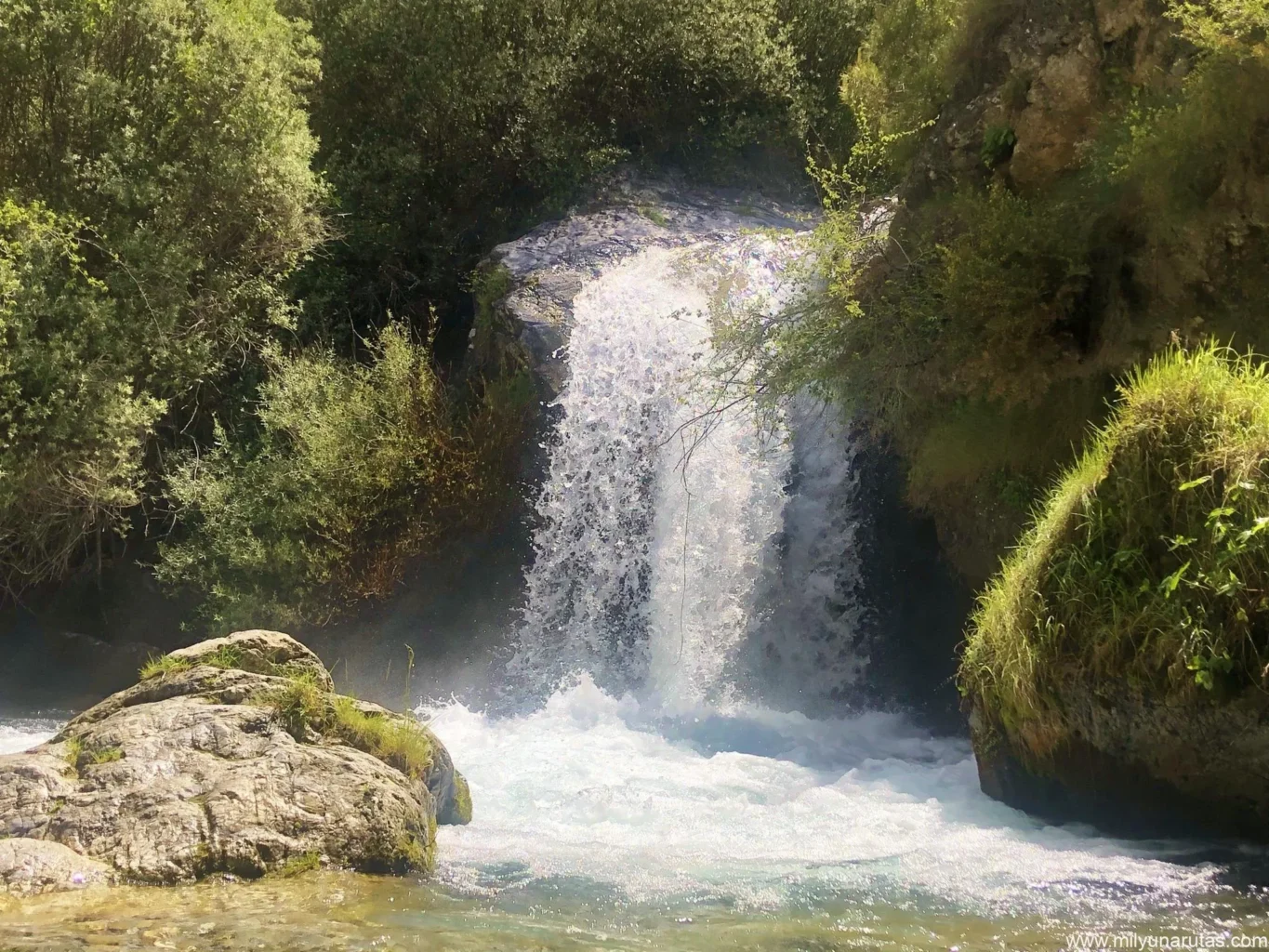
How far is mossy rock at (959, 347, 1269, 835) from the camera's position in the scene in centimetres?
616

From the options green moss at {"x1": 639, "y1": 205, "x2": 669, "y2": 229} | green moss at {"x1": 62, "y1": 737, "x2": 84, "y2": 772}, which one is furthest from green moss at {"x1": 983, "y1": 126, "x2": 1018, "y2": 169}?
green moss at {"x1": 62, "y1": 737, "x2": 84, "y2": 772}

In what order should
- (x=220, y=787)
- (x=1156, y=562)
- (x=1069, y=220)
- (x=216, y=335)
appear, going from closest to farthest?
1. (x=220, y=787)
2. (x=1156, y=562)
3. (x=1069, y=220)
4. (x=216, y=335)

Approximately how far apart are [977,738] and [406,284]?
10.9m

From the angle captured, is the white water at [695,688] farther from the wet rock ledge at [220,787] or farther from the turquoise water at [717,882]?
the wet rock ledge at [220,787]

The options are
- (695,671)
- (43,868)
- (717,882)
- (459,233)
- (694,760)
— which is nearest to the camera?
(43,868)

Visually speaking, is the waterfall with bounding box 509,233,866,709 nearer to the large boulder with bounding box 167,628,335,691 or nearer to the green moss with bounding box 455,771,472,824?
the green moss with bounding box 455,771,472,824

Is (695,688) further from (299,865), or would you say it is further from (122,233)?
(122,233)

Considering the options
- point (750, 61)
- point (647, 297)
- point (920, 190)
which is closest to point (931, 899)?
point (920, 190)

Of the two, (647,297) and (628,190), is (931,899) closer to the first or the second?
(647,297)

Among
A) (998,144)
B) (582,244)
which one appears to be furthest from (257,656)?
(582,244)

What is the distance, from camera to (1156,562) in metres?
6.56

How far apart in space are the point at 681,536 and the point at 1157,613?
6074 mm

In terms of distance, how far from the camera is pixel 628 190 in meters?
17.1

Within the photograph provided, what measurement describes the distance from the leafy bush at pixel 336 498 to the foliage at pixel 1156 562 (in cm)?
713
